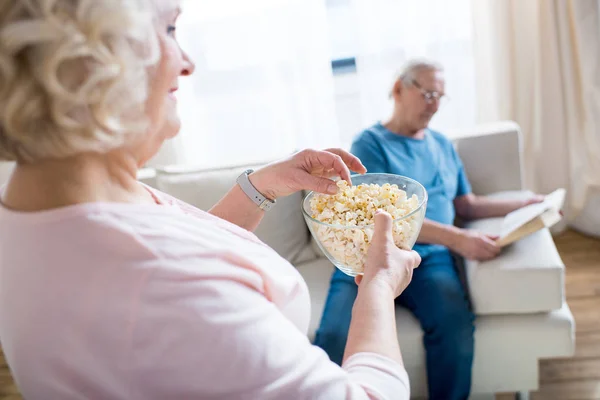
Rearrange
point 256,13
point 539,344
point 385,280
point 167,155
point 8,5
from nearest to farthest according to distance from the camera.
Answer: point 8,5
point 385,280
point 539,344
point 256,13
point 167,155

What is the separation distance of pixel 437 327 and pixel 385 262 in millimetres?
1077

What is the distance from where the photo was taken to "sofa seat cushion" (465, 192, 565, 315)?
1825 mm

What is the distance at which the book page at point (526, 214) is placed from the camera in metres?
1.82

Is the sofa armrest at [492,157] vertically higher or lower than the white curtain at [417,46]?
lower

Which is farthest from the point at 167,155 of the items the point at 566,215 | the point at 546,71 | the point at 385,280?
the point at 385,280

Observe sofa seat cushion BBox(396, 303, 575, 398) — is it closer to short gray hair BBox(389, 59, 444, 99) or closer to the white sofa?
the white sofa

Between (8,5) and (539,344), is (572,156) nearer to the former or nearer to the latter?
(539,344)

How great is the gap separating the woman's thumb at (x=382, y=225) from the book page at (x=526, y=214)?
3.56 feet

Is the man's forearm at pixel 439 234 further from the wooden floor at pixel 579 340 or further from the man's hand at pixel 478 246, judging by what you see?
the wooden floor at pixel 579 340

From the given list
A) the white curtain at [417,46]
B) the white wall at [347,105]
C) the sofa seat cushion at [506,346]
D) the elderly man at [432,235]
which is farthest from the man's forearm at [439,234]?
the white wall at [347,105]

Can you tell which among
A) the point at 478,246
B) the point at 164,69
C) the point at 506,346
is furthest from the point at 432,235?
the point at 164,69

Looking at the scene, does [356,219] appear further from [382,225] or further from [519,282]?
[519,282]

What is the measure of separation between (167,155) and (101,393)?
2.35 meters

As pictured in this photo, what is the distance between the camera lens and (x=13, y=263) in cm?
65
